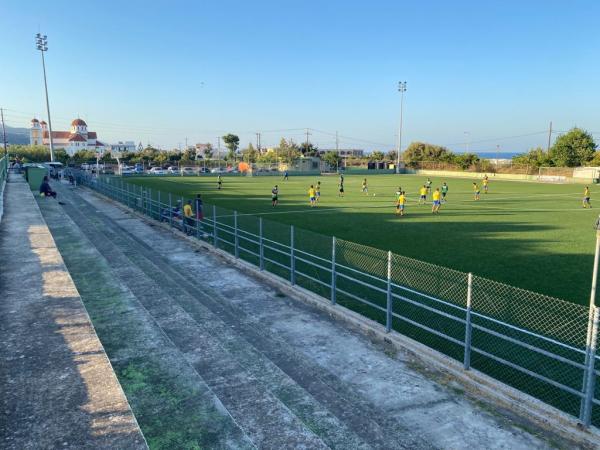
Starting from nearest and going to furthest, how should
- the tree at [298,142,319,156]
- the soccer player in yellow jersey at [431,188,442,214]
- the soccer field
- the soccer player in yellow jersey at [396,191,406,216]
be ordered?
the soccer field → the soccer player in yellow jersey at [396,191,406,216] → the soccer player in yellow jersey at [431,188,442,214] → the tree at [298,142,319,156]

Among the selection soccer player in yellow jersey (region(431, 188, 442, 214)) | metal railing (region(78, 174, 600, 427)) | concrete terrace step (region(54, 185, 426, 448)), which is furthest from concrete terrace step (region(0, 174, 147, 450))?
soccer player in yellow jersey (region(431, 188, 442, 214))

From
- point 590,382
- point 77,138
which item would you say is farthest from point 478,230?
point 77,138

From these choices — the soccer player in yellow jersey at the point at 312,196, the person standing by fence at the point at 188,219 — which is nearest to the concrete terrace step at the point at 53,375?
the person standing by fence at the point at 188,219

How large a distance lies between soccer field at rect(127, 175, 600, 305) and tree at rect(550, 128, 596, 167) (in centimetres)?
4295

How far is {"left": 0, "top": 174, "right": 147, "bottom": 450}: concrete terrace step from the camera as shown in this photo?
18.8 ft

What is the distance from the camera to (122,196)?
3122 cm

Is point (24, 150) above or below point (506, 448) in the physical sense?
above

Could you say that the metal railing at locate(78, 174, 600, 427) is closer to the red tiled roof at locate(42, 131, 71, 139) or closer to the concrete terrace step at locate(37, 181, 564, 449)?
the concrete terrace step at locate(37, 181, 564, 449)

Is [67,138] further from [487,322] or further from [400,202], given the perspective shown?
[487,322]

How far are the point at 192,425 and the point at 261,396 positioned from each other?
1.16 metres

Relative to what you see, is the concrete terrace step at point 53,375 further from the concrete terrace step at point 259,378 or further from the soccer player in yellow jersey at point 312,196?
the soccer player in yellow jersey at point 312,196

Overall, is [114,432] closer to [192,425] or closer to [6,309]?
[192,425]

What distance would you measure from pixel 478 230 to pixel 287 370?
1687 centimetres

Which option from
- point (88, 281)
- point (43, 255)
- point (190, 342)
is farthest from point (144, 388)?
point (43, 255)
